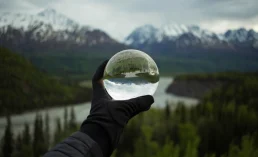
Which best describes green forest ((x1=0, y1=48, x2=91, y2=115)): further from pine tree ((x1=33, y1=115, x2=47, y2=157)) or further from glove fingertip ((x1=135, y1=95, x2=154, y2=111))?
glove fingertip ((x1=135, y1=95, x2=154, y2=111))

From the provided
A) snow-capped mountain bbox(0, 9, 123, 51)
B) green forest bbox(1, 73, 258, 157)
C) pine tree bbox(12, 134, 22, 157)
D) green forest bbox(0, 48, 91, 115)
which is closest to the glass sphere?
green forest bbox(1, 73, 258, 157)

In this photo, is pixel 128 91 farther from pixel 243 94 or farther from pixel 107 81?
pixel 243 94

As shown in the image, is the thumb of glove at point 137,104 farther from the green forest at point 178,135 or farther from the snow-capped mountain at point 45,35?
the snow-capped mountain at point 45,35

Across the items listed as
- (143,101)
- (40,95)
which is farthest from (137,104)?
(40,95)

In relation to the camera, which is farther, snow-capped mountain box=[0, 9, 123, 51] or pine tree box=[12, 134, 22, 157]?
snow-capped mountain box=[0, 9, 123, 51]

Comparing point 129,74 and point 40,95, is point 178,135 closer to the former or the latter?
point 40,95
